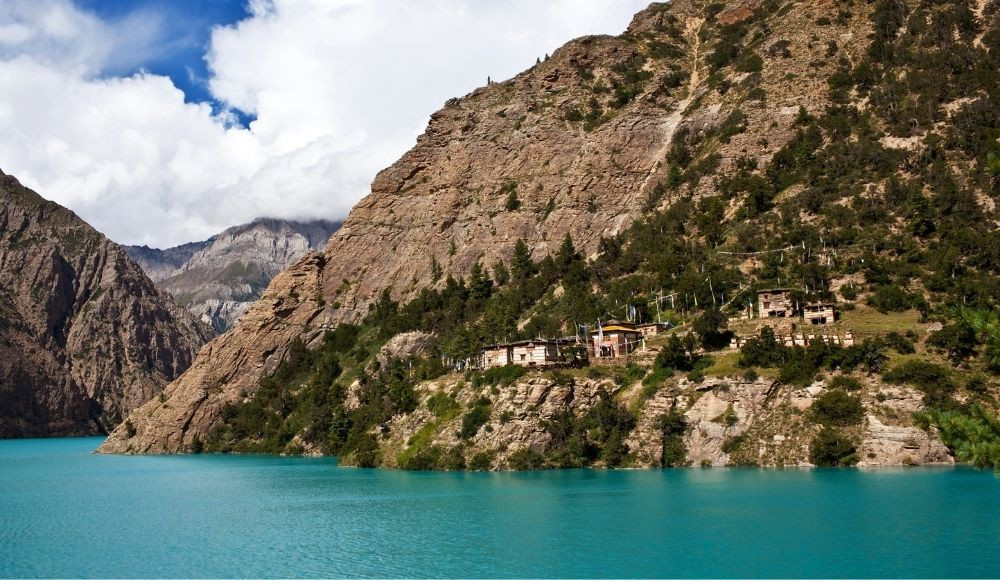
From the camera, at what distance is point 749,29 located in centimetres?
16050

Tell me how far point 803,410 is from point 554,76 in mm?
106175

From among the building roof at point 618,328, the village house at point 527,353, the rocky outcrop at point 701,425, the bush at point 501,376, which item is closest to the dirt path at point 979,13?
the building roof at point 618,328

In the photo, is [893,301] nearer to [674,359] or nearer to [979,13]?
[674,359]

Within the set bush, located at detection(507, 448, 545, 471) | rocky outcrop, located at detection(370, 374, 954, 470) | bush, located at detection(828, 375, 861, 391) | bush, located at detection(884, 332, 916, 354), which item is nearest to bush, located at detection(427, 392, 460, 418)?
rocky outcrop, located at detection(370, 374, 954, 470)

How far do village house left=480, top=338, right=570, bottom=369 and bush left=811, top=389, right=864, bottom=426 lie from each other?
29458 mm

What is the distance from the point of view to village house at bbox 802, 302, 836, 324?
8869cm

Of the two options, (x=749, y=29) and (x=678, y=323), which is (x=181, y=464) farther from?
(x=749, y=29)

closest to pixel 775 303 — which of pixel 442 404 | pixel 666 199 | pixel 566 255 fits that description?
pixel 442 404

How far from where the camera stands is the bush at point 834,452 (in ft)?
240

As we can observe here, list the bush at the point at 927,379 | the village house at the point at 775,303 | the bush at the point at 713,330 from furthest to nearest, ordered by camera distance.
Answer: the village house at the point at 775,303, the bush at the point at 713,330, the bush at the point at 927,379

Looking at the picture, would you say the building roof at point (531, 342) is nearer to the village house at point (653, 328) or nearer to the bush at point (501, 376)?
the bush at point (501, 376)

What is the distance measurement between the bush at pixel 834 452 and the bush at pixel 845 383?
5123 millimetres

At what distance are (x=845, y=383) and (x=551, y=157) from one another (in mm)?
87348

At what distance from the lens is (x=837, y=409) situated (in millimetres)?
75062
